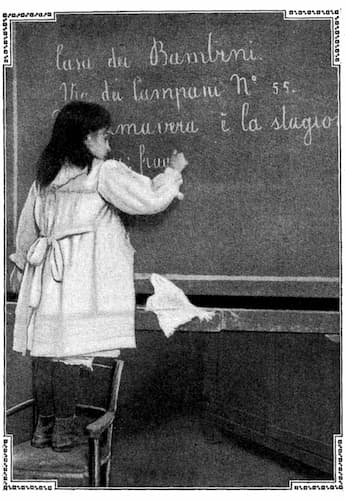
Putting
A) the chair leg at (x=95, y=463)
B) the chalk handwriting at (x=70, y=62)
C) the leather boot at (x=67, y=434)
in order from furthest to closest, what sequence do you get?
1. the chalk handwriting at (x=70, y=62)
2. the leather boot at (x=67, y=434)
3. the chair leg at (x=95, y=463)

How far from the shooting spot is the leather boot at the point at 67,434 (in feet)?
5.81

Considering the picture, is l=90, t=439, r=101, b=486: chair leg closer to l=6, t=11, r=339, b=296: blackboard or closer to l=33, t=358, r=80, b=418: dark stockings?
l=33, t=358, r=80, b=418: dark stockings

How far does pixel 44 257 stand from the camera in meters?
1.85

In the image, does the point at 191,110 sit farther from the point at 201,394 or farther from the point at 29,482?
the point at 29,482

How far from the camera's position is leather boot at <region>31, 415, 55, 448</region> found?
180 centimetres

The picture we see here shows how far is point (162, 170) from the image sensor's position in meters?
1.85

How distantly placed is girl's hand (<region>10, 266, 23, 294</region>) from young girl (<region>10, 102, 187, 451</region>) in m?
0.02

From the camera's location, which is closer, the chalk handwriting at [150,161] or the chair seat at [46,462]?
the chair seat at [46,462]

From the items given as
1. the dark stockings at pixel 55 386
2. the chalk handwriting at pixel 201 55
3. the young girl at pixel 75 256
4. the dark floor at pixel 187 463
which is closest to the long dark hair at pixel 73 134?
the young girl at pixel 75 256

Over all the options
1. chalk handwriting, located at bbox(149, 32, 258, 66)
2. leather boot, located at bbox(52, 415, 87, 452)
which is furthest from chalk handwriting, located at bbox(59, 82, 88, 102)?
leather boot, located at bbox(52, 415, 87, 452)

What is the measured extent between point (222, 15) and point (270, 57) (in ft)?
0.58

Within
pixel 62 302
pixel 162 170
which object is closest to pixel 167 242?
pixel 162 170

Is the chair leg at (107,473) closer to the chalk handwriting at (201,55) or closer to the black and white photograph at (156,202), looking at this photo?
the black and white photograph at (156,202)

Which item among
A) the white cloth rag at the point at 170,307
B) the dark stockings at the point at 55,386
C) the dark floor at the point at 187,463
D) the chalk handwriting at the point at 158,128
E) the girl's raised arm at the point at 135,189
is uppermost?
the chalk handwriting at the point at 158,128
